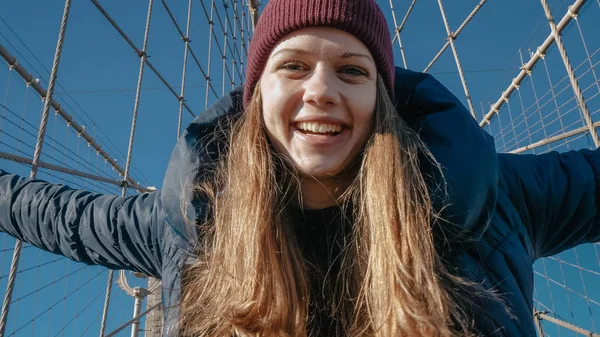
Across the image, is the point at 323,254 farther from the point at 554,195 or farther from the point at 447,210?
the point at 554,195

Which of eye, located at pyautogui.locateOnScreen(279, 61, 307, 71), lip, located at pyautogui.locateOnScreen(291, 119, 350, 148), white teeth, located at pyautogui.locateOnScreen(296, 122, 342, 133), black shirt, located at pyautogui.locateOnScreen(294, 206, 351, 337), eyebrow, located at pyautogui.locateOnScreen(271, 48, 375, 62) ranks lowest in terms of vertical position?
black shirt, located at pyautogui.locateOnScreen(294, 206, 351, 337)

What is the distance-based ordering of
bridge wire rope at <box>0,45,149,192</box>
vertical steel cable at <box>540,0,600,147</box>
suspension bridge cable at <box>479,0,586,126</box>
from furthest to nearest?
bridge wire rope at <box>0,45,149,192</box>, suspension bridge cable at <box>479,0,586,126</box>, vertical steel cable at <box>540,0,600,147</box>

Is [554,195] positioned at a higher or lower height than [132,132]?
lower

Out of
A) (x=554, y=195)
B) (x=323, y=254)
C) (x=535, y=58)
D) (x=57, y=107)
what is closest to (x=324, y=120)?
(x=323, y=254)

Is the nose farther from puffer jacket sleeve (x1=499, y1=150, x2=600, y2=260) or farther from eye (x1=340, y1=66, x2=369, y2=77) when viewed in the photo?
puffer jacket sleeve (x1=499, y1=150, x2=600, y2=260)

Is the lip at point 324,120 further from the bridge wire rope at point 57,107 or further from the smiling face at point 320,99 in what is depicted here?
the bridge wire rope at point 57,107

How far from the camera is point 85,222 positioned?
0.93 metres

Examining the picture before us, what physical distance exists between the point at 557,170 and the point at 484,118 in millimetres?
2229

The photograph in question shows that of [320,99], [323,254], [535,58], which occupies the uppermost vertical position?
[535,58]

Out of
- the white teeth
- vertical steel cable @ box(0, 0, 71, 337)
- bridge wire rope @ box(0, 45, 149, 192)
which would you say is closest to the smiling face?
the white teeth

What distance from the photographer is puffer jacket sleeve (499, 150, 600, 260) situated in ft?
2.73

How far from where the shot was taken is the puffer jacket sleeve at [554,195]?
83 centimetres

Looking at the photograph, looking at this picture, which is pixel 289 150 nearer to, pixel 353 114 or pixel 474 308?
pixel 353 114

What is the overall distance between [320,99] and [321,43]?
4.3 inches
